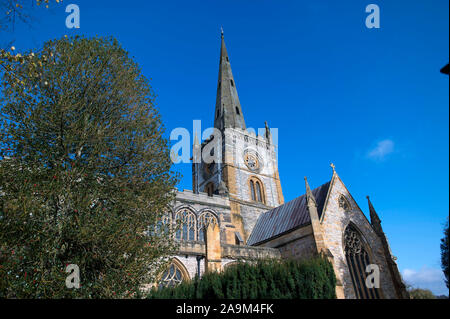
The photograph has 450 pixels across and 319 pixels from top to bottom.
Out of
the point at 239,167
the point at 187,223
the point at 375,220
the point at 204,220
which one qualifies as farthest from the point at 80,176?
the point at 239,167

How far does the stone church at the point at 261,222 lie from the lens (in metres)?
17.3

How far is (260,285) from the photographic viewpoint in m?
11.0

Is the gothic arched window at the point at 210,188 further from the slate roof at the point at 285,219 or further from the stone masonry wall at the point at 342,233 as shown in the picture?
the stone masonry wall at the point at 342,233

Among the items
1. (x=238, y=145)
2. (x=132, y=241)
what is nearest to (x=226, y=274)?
(x=132, y=241)

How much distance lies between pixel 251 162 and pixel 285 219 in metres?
12.6

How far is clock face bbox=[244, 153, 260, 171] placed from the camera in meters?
34.4

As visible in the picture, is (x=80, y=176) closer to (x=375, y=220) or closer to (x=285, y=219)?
(x=285, y=219)

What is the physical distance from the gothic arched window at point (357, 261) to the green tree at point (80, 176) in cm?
1270

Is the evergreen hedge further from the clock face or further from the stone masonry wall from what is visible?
the clock face

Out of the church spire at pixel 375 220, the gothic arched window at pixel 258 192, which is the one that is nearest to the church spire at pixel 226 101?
the gothic arched window at pixel 258 192

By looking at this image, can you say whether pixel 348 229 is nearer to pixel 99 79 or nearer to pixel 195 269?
pixel 195 269

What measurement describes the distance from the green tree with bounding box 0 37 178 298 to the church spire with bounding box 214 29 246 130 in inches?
900
